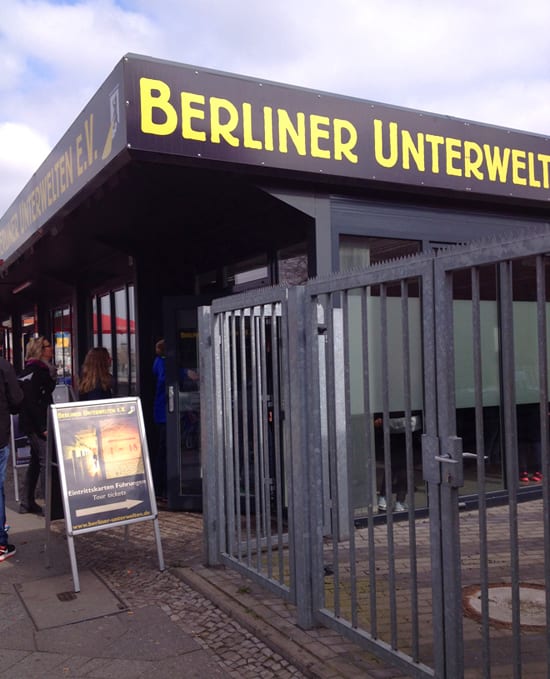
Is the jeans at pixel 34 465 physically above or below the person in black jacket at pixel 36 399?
below

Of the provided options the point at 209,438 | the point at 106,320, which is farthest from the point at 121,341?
the point at 209,438

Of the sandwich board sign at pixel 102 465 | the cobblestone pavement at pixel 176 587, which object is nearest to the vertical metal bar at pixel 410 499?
the cobblestone pavement at pixel 176 587

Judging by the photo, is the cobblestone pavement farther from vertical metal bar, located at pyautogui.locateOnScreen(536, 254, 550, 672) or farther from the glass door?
vertical metal bar, located at pyautogui.locateOnScreen(536, 254, 550, 672)

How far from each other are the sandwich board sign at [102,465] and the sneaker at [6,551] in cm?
109

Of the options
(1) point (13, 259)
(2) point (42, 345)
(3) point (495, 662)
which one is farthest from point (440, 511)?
(1) point (13, 259)

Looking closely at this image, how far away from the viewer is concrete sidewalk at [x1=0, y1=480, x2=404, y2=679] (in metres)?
3.53

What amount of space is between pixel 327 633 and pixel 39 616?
1.90 meters

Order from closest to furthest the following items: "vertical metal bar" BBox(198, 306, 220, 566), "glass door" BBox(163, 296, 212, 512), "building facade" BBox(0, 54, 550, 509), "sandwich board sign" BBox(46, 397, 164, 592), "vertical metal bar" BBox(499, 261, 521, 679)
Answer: "vertical metal bar" BBox(499, 261, 521, 679) < "sandwich board sign" BBox(46, 397, 164, 592) < "vertical metal bar" BBox(198, 306, 220, 566) < "building facade" BBox(0, 54, 550, 509) < "glass door" BBox(163, 296, 212, 512)

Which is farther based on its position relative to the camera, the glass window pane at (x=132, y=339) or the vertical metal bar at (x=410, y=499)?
the glass window pane at (x=132, y=339)

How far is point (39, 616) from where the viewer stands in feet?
14.2

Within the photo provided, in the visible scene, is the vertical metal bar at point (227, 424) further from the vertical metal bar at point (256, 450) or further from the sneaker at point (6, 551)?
the sneaker at point (6, 551)

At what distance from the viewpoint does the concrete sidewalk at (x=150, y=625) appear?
3533 millimetres

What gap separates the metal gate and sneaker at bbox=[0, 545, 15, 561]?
5.98ft

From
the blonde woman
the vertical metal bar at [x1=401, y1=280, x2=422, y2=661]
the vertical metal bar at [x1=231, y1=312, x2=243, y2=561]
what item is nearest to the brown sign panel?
the vertical metal bar at [x1=231, y1=312, x2=243, y2=561]
